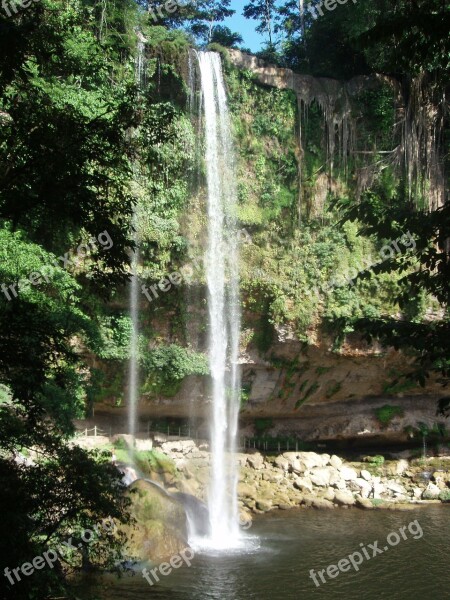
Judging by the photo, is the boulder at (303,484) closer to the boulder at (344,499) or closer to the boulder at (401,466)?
the boulder at (344,499)

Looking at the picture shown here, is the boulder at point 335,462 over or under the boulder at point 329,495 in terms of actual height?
over

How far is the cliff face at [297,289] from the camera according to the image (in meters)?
19.9

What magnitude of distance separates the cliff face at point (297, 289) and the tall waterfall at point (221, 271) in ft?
1.24

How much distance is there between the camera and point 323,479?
19.5 meters

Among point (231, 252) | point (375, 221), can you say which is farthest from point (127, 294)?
point (375, 221)

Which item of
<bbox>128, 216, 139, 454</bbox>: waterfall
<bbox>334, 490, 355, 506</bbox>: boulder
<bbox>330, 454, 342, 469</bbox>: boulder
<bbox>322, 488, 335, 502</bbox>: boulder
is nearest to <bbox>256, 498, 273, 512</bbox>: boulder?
<bbox>322, 488, 335, 502</bbox>: boulder

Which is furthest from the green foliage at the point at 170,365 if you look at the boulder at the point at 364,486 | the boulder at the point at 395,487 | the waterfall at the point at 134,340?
the boulder at the point at 395,487

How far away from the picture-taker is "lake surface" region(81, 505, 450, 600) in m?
10.7

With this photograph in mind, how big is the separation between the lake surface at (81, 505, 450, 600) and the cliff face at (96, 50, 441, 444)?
18.7 feet

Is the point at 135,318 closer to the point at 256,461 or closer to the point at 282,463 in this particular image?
the point at 256,461

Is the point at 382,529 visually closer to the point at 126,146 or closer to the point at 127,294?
the point at 127,294

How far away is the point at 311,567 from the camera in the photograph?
40.0 ft

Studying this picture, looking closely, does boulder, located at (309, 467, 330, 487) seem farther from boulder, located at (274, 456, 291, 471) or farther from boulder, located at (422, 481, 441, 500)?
boulder, located at (422, 481, 441, 500)

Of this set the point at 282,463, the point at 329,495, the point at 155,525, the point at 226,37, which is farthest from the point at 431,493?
the point at 226,37
